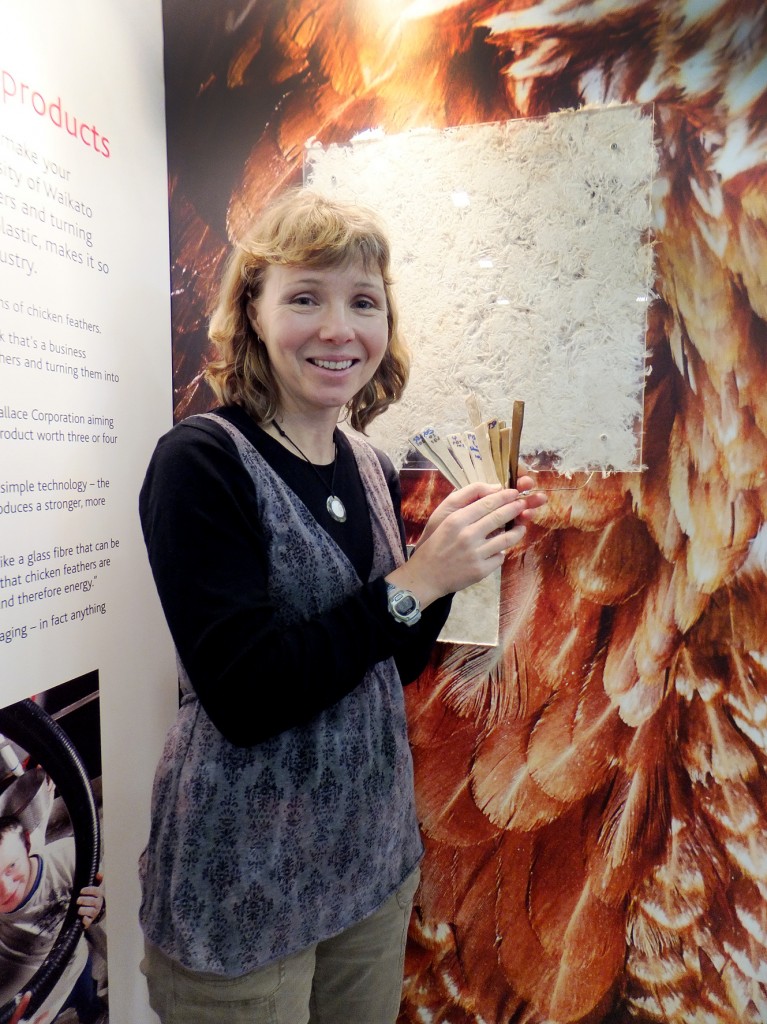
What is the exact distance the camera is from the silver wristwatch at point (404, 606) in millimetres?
808

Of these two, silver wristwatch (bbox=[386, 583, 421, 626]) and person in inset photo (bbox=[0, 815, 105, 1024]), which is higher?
silver wristwatch (bbox=[386, 583, 421, 626])

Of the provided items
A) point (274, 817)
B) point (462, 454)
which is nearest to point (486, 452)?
point (462, 454)

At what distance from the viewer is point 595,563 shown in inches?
47.4

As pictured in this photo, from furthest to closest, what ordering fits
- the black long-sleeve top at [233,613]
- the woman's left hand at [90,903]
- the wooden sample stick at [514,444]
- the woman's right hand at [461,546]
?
the woman's left hand at [90,903]
the wooden sample stick at [514,444]
the woman's right hand at [461,546]
the black long-sleeve top at [233,613]

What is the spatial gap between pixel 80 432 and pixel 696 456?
1057 mm

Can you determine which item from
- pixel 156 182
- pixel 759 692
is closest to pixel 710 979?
pixel 759 692

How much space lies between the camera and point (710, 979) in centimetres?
120

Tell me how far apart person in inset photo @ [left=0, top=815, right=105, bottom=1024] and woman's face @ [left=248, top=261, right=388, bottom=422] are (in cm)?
76

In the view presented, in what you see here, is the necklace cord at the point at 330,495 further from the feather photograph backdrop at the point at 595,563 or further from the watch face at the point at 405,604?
the feather photograph backdrop at the point at 595,563

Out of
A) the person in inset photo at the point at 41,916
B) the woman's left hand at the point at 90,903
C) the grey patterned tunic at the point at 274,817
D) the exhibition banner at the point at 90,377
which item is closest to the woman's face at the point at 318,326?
the grey patterned tunic at the point at 274,817

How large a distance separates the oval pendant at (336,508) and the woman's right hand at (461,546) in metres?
0.12

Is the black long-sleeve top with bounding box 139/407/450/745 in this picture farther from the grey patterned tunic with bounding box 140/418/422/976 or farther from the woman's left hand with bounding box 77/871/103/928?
the woman's left hand with bounding box 77/871/103/928

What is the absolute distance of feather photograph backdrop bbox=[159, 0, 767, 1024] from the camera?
3.68ft

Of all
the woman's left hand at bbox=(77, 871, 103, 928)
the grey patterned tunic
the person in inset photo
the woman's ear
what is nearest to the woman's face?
the woman's ear
